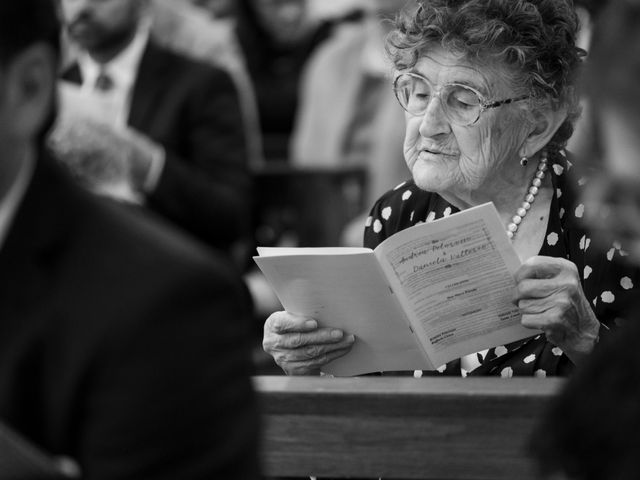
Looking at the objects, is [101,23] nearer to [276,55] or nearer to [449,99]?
[449,99]

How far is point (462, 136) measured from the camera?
10.7ft

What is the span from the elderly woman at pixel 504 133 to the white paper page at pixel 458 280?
0.65 ft

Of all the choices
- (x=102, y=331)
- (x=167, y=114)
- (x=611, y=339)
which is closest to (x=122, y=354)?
(x=102, y=331)

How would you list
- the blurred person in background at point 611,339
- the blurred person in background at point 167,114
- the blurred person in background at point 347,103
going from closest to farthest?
Result: the blurred person in background at point 611,339
the blurred person in background at point 167,114
the blurred person in background at point 347,103

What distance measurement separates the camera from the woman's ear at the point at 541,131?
10.8 feet

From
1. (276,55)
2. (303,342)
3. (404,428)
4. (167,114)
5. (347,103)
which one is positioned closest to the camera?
(404,428)

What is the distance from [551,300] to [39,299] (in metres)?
1.50

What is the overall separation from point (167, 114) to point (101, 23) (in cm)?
48

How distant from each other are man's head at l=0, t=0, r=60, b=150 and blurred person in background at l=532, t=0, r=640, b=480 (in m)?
0.71

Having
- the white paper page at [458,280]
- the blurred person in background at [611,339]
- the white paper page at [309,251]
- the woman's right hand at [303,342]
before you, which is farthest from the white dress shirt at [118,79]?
the blurred person in background at [611,339]

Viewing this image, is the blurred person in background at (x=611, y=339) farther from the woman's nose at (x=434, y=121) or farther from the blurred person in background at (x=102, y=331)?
the woman's nose at (x=434, y=121)

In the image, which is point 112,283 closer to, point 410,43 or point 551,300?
point 551,300

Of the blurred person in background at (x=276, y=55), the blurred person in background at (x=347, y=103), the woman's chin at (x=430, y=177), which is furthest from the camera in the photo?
the blurred person in background at (x=276, y=55)

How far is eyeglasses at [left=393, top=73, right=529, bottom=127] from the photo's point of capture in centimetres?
324
